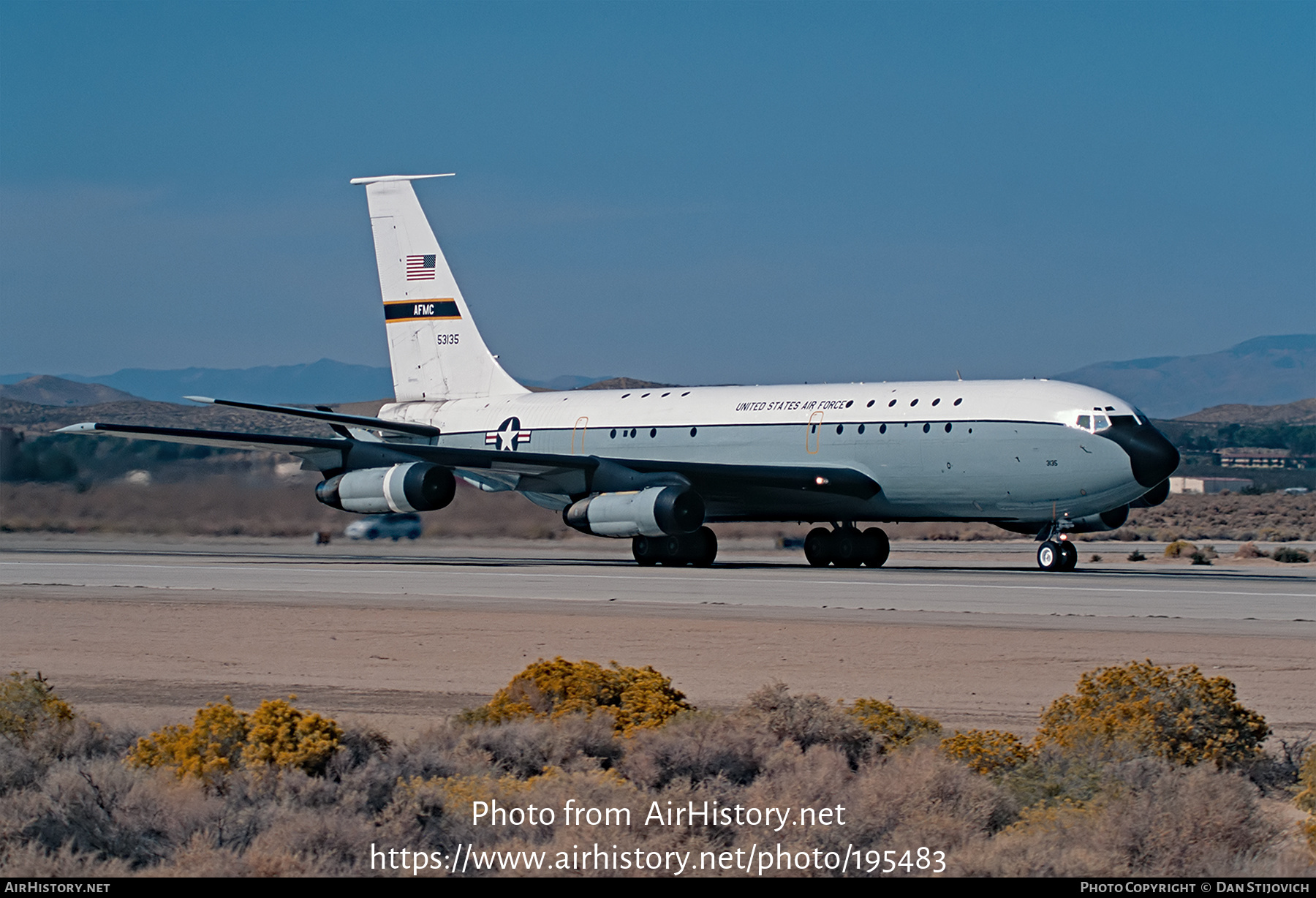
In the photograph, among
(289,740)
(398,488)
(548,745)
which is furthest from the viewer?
(398,488)

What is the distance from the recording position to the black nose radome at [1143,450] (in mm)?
29656

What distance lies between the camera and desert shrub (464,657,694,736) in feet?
36.2

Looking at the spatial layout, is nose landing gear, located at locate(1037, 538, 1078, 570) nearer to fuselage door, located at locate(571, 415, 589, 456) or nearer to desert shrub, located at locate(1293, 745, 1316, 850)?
fuselage door, located at locate(571, 415, 589, 456)

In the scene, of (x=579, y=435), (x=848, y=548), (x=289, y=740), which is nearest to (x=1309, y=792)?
(x=289, y=740)

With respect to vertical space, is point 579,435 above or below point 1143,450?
above

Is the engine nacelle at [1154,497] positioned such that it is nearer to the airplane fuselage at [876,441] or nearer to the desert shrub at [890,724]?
the airplane fuselage at [876,441]

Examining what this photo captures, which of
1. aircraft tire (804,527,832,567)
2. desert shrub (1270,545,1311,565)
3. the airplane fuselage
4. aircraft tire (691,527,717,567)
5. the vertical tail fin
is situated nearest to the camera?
the airplane fuselage

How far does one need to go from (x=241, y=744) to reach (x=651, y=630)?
10.2 meters

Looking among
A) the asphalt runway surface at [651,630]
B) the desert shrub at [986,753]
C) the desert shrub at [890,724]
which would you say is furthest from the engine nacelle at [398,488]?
the desert shrub at [986,753]

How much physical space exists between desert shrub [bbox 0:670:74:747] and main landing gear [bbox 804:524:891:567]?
24722mm

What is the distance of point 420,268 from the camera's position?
41.9m

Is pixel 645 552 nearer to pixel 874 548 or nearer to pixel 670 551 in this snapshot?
pixel 670 551

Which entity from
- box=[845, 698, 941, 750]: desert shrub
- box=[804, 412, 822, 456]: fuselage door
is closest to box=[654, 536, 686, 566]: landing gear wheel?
box=[804, 412, 822, 456]: fuselage door

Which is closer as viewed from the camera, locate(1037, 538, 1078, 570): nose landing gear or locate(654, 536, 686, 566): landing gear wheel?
locate(1037, 538, 1078, 570): nose landing gear
